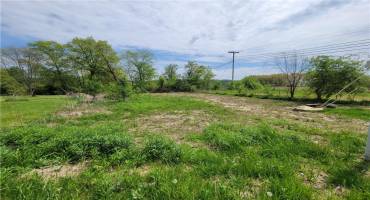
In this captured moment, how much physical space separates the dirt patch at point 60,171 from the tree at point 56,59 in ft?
127

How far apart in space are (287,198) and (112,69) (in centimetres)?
4035

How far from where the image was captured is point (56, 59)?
115 feet

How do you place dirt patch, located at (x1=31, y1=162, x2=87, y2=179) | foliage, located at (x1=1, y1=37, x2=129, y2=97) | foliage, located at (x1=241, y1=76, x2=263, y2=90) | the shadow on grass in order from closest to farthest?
the shadow on grass, dirt patch, located at (x1=31, y1=162, x2=87, y2=179), foliage, located at (x1=241, y1=76, x2=263, y2=90), foliage, located at (x1=1, y1=37, x2=129, y2=97)

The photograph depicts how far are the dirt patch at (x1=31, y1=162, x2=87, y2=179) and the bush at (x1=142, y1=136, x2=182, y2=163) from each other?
1.05 meters

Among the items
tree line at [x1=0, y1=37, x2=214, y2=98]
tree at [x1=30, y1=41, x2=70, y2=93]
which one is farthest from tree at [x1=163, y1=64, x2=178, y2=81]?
tree at [x1=30, y1=41, x2=70, y2=93]

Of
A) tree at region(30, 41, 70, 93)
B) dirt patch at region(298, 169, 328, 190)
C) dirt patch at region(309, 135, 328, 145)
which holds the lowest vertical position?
dirt patch at region(309, 135, 328, 145)

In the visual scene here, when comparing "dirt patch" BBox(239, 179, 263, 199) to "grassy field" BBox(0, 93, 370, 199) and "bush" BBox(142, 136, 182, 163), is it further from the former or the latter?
"bush" BBox(142, 136, 182, 163)

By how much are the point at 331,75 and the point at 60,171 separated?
18.4m

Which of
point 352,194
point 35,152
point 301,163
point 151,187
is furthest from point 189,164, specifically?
point 35,152

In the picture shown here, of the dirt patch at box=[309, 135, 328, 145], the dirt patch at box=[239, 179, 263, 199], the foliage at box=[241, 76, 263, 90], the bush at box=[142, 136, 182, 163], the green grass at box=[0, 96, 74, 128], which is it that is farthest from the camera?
the foliage at box=[241, 76, 263, 90]

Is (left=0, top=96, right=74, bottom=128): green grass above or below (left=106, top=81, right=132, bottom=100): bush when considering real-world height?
below

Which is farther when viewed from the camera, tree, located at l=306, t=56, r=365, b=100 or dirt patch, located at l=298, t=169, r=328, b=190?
tree, located at l=306, t=56, r=365, b=100

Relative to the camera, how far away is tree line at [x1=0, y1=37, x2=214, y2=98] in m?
32.2

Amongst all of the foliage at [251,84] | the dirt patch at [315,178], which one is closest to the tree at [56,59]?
the foliage at [251,84]
